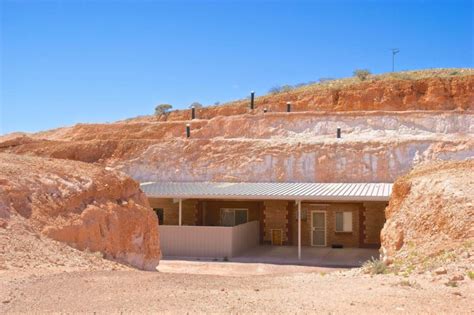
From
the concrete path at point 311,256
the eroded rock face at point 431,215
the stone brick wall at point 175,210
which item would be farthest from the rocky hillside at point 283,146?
the eroded rock face at point 431,215

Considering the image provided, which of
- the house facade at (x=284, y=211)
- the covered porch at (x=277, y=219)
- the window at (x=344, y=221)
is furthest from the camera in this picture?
the window at (x=344, y=221)

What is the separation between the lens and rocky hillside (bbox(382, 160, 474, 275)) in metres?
8.84

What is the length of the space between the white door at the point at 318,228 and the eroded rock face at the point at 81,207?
11965mm

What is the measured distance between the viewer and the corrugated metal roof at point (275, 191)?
19938 mm

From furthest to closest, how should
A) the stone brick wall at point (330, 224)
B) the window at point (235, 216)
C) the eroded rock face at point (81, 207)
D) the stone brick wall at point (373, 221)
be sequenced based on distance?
the window at point (235, 216) → the stone brick wall at point (330, 224) → the stone brick wall at point (373, 221) → the eroded rock face at point (81, 207)

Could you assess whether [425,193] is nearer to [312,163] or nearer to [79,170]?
[79,170]

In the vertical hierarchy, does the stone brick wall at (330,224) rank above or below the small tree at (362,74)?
below

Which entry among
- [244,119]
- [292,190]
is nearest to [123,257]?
[292,190]

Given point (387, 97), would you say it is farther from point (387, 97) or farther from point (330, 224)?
point (330, 224)

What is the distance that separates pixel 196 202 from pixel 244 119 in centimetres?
901

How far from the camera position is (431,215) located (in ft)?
39.2

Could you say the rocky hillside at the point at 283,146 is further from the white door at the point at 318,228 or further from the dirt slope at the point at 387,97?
the dirt slope at the point at 387,97

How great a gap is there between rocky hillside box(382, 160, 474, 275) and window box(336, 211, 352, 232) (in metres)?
7.75

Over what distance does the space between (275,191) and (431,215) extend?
10.4 metres
